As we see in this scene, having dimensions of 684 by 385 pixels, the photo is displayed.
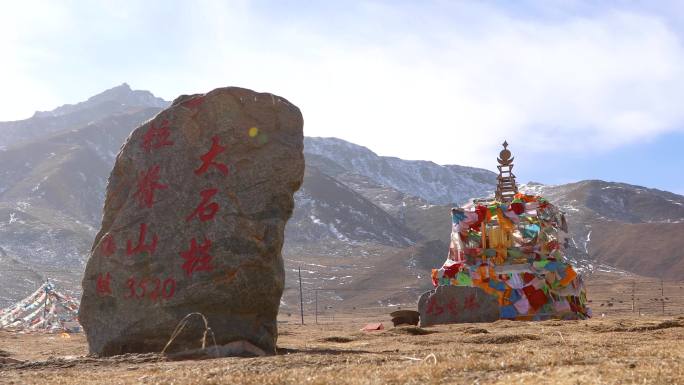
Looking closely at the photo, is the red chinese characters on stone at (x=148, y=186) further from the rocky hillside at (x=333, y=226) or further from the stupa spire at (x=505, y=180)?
the rocky hillside at (x=333, y=226)

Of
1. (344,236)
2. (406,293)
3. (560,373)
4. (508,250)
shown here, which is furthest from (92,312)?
(344,236)

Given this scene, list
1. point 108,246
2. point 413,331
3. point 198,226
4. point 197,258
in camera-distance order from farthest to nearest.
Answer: point 413,331
point 108,246
point 198,226
point 197,258

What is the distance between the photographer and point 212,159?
11.1 meters

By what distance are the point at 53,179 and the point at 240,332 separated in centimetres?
13371

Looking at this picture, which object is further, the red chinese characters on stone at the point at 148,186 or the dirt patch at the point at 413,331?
the dirt patch at the point at 413,331

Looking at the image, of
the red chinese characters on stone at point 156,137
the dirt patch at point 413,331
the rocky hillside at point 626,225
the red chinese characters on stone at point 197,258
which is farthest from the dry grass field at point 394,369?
the rocky hillside at point 626,225

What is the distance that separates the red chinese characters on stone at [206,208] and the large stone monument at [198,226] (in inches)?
0.6

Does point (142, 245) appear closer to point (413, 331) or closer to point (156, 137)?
point (156, 137)

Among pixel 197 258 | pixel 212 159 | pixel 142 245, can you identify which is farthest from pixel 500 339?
pixel 142 245

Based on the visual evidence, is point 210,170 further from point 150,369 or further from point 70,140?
point 70,140

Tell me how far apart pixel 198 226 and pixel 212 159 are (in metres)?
1.11

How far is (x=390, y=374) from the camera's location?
648 centimetres

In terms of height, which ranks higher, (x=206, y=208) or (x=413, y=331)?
(x=206, y=208)

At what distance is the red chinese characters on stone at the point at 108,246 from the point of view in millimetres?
10891
